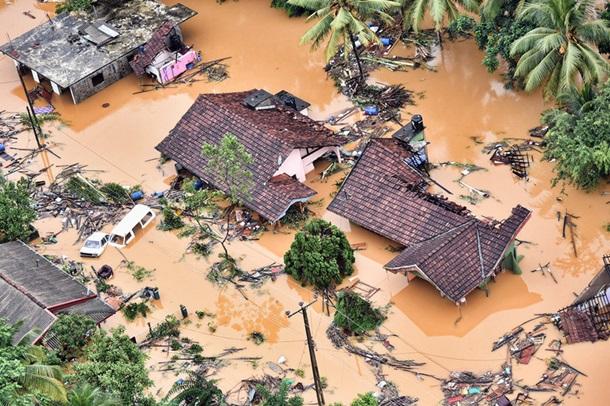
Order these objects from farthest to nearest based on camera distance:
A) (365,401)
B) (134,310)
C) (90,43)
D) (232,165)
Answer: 1. (90,43)
2. (232,165)
3. (134,310)
4. (365,401)

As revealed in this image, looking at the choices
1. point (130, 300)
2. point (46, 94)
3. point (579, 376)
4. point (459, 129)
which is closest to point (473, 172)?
point (459, 129)

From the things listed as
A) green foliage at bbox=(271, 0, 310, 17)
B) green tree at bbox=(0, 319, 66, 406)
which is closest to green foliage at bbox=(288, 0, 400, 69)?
green foliage at bbox=(271, 0, 310, 17)

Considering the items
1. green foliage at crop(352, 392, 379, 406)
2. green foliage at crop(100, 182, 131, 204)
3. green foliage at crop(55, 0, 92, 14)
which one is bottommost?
green foliage at crop(100, 182, 131, 204)

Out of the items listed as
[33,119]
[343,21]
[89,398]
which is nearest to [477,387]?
[89,398]

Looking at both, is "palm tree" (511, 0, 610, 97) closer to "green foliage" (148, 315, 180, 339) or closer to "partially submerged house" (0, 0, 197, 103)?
"green foliage" (148, 315, 180, 339)

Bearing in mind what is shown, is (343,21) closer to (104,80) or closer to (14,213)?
(104,80)

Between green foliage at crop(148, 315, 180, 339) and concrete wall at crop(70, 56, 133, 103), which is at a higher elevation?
concrete wall at crop(70, 56, 133, 103)

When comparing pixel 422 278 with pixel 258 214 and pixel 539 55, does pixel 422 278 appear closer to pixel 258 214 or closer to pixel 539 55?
pixel 258 214
